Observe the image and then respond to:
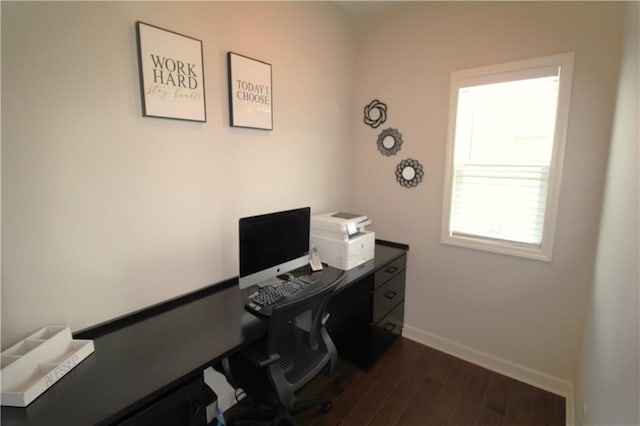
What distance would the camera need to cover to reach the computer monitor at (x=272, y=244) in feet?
5.45

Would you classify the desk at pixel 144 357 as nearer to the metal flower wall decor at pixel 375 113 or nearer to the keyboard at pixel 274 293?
the keyboard at pixel 274 293

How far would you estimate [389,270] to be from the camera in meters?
2.45

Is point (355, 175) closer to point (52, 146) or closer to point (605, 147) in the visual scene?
point (605, 147)

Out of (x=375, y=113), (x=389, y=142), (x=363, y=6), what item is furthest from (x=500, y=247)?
(x=363, y=6)

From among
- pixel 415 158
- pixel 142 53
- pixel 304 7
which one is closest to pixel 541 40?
pixel 415 158

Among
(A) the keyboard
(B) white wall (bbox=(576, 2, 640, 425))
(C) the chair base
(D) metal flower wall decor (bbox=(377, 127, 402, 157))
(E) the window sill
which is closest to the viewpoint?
(B) white wall (bbox=(576, 2, 640, 425))

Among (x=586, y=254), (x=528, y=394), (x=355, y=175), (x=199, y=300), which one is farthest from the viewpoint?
(x=355, y=175)

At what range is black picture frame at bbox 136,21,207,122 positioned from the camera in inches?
56.2

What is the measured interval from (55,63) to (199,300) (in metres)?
1.26

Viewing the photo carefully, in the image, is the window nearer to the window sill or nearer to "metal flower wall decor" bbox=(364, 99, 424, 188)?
the window sill

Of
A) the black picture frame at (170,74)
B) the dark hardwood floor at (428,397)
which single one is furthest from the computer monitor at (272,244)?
the dark hardwood floor at (428,397)

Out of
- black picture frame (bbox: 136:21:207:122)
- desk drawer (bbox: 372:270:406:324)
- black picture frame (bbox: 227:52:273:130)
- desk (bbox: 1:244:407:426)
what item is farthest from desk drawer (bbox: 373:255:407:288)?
black picture frame (bbox: 136:21:207:122)

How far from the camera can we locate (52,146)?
1.20m

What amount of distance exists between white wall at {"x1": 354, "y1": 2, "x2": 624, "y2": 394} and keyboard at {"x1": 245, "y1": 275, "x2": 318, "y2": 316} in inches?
46.7
